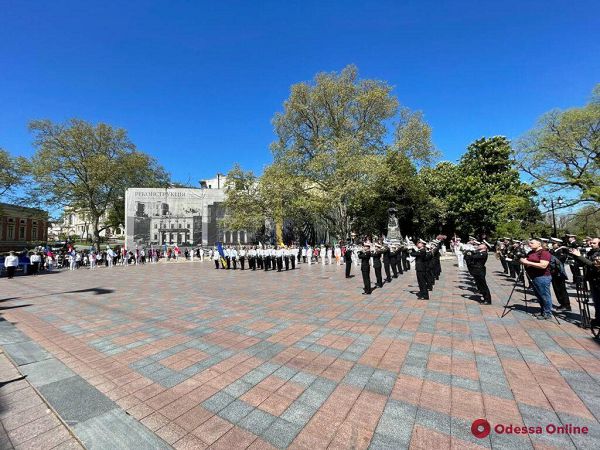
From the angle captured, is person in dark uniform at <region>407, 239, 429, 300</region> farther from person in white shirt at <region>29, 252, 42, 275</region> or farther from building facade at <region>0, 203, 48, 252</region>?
building facade at <region>0, 203, 48, 252</region>

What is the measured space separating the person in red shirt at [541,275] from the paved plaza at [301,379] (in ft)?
1.54

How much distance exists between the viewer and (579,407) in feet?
9.92

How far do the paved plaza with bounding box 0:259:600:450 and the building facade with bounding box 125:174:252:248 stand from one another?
1338 inches

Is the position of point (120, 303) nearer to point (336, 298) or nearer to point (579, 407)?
point (336, 298)

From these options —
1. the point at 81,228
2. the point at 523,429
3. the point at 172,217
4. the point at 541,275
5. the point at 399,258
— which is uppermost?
the point at 81,228

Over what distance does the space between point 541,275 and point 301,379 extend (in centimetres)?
620

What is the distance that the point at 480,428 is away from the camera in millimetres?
2715

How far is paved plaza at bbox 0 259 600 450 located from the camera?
2.69 meters

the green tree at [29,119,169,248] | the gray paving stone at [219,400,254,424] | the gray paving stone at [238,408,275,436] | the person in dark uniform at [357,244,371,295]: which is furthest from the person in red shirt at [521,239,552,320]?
the green tree at [29,119,169,248]

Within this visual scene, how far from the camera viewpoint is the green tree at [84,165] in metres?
36.3

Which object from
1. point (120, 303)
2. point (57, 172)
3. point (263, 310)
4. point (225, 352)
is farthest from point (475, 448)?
point (57, 172)

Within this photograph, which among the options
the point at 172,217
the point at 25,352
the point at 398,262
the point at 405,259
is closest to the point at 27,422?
the point at 25,352

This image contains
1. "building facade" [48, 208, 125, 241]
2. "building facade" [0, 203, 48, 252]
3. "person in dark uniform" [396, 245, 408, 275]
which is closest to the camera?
"person in dark uniform" [396, 245, 408, 275]

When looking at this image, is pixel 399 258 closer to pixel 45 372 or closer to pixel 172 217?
pixel 45 372
